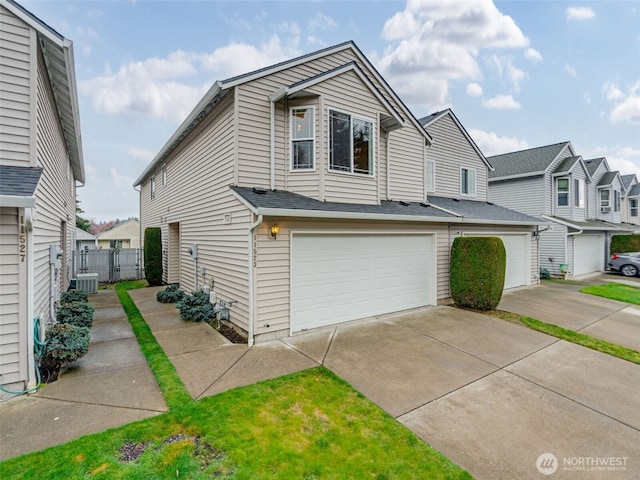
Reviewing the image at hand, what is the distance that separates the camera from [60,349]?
14.5ft

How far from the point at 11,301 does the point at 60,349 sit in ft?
3.25

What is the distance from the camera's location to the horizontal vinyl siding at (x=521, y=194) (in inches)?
662

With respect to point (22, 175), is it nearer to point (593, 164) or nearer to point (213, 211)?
point (213, 211)

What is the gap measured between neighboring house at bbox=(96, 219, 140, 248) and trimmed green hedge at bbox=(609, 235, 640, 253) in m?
42.6

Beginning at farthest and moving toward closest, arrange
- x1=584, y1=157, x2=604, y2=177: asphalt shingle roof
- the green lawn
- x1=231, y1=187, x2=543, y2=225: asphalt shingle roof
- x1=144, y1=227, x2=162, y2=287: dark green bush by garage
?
x1=584, y1=157, x2=604, y2=177: asphalt shingle roof, x1=144, y1=227, x2=162, y2=287: dark green bush by garage, x1=231, y1=187, x2=543, y2=225: asphalt shingle roof, the green lawn

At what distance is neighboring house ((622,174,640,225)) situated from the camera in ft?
83.7

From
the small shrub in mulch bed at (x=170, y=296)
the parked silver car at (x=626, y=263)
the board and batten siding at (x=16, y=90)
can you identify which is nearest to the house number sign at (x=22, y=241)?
the board and batten siding at (x=16, y=90)

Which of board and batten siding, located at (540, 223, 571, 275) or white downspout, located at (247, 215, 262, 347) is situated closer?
white downspout, located at (247, 215, 262, 347)

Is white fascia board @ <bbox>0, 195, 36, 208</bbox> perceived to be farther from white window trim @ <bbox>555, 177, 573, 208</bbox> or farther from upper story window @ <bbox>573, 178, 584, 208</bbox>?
upper story window @ <bbox>573, 178, 584, 208</bbox>

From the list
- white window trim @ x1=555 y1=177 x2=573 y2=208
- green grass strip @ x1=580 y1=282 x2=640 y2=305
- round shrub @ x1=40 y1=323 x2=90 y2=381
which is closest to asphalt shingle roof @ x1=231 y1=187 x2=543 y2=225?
round shrub @ x1=40 y1=323 x2=90 y2=381

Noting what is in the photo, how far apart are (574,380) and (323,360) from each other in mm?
3874

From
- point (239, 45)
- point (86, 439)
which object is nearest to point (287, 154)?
point (86, 439)

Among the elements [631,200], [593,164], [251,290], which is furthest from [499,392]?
[631,200]

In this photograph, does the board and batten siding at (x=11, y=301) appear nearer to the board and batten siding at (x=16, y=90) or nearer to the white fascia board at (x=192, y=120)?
the board and batten siding at (x=16, y=90)
